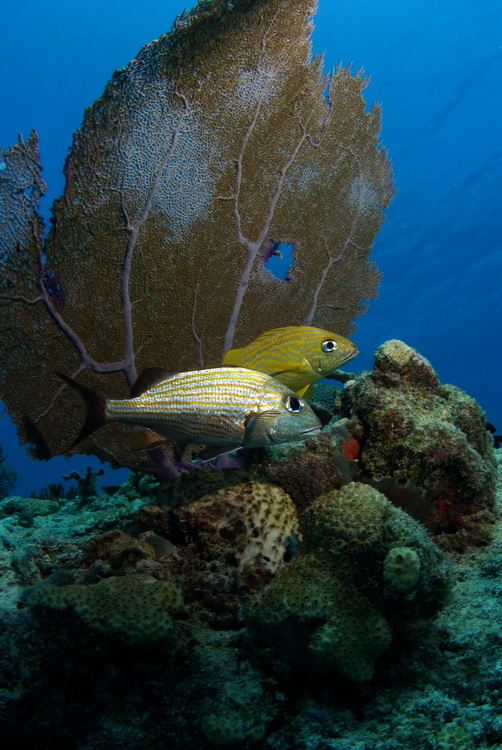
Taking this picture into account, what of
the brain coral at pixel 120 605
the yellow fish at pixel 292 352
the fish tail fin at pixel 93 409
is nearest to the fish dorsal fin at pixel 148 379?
the fish tail fin at pixel 93 409

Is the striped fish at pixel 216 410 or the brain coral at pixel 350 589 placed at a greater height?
the striped fish at pixel 216 410

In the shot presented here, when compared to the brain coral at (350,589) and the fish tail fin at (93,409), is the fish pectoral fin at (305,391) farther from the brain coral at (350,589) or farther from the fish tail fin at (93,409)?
the fish tail fin at (93,409)

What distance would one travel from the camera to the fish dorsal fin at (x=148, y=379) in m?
2.32

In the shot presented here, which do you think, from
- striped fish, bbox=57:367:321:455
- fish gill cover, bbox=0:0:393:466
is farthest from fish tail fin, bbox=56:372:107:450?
fish gill cover, bbox=0:0:393:466

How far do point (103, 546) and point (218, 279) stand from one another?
8.81ft

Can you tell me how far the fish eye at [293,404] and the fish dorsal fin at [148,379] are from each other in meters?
0.67

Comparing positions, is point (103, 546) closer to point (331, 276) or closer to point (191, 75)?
point (331, 276)

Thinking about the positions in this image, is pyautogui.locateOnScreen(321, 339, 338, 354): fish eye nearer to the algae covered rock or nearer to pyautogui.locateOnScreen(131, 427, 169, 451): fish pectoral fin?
the algae covered rock

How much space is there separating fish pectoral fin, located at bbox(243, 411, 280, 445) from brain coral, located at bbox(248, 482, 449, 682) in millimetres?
535

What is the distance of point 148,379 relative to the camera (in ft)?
7.67

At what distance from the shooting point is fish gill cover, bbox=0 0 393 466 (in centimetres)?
363

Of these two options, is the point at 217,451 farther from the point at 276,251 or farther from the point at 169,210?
the point at 276,251

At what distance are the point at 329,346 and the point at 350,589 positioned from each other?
159 cm

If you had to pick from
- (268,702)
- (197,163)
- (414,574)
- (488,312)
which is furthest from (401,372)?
(488,312)
